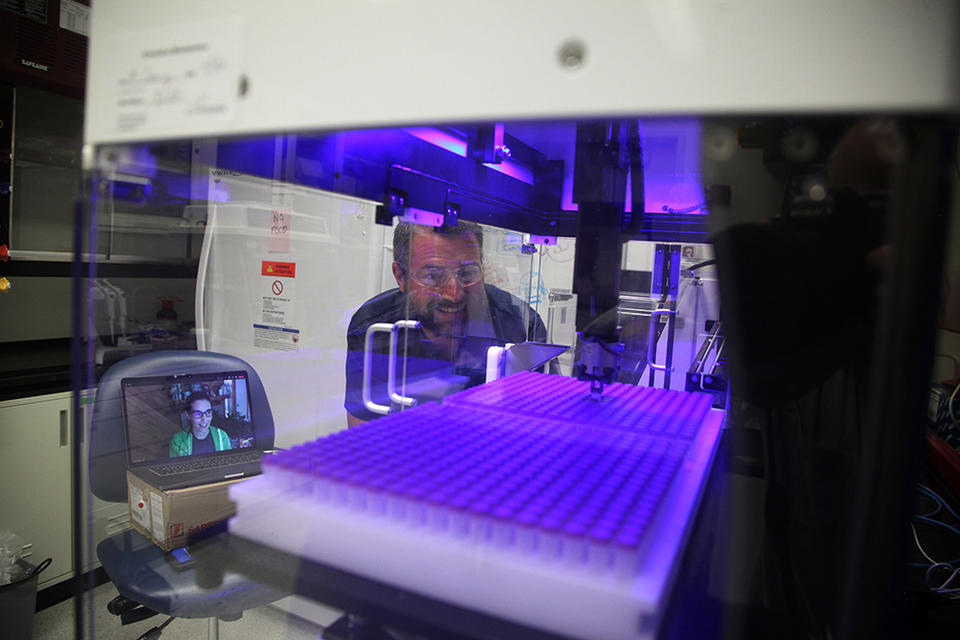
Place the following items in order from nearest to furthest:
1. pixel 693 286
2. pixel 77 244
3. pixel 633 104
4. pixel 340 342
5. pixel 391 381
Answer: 1. pixel 633 104
2. pixel 77 244
3. pixel 693 286
4. pixel 391 381
5. pixel 340 342

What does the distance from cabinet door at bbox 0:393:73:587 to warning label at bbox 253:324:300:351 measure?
0.85m

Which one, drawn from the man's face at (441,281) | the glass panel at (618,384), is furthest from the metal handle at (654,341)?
the man's face at (441,281)

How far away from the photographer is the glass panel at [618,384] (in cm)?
44

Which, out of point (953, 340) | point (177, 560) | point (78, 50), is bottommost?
point (177, 560)

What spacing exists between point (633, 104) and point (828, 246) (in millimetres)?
224

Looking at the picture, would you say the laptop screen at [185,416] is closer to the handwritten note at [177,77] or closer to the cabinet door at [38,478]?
the cabinet door at [38,478]

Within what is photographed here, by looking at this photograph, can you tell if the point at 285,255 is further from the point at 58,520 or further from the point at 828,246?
the point at 828,246

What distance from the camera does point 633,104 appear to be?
409 mm

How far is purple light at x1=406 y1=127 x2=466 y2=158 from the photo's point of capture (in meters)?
0.84

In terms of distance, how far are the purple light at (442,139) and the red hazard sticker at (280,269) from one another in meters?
1.89

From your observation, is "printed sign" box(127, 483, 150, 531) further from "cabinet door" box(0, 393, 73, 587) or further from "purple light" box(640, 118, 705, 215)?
"purple light" box(640, 118, 705, 215)

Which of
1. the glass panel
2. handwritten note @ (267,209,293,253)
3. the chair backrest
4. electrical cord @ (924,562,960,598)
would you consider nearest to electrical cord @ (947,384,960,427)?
electrical cord @ (924,562,960,598)

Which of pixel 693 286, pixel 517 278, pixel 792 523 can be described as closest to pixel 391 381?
pixel 517 278

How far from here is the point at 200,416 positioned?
183 cm
